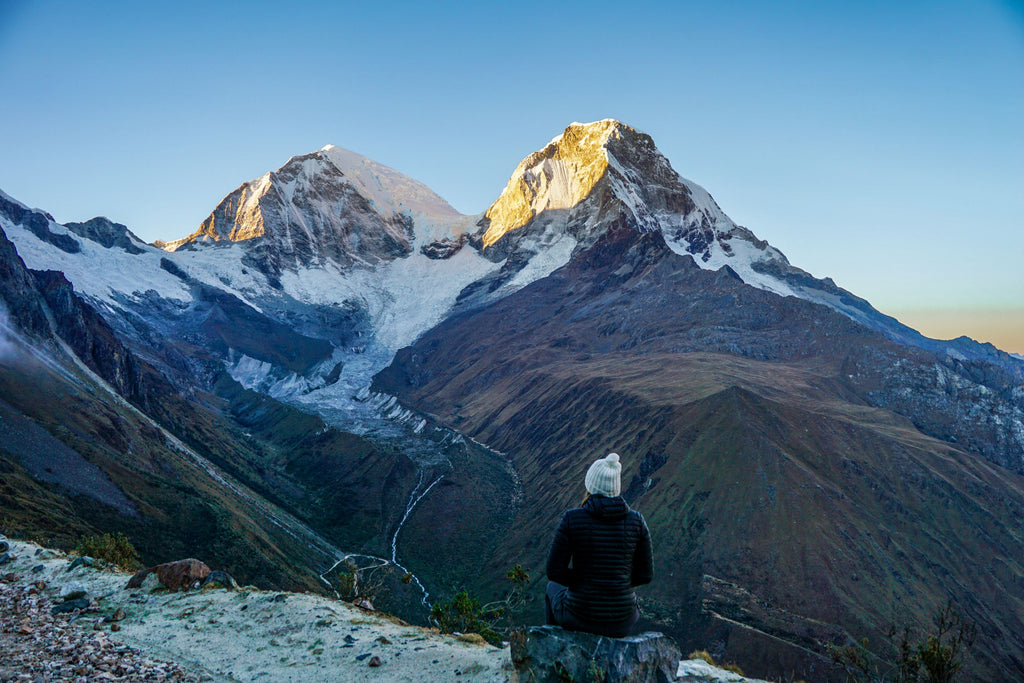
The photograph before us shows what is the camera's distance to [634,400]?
127 meters

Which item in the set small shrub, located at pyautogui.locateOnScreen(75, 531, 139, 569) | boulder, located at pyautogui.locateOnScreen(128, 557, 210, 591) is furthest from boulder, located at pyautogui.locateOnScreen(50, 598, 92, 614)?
small shrub, located at pyautogui.locateOnScreen(75, 531, 139, 569)

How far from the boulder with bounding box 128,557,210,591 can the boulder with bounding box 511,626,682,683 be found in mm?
14149

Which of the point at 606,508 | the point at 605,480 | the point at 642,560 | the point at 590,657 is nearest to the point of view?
the point at 606,508

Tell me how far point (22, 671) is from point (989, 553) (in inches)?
4433

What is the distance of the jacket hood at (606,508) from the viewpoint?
986cm

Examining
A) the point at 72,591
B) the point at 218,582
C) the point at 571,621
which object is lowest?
the point at 72,591

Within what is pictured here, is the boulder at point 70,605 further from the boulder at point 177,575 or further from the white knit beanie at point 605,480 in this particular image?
the white knit beanie at point 605,480

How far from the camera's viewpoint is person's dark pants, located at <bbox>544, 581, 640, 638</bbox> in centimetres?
1038

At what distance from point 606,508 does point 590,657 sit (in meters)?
2.56

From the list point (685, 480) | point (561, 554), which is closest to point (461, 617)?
point (561, 554)

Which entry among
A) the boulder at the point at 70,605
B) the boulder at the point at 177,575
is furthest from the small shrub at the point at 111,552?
the boulder at the point at 70,605

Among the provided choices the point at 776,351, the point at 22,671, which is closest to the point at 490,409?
the point at 776,351

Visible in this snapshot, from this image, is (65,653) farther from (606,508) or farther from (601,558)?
(606,508)

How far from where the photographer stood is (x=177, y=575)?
66.0 feet
